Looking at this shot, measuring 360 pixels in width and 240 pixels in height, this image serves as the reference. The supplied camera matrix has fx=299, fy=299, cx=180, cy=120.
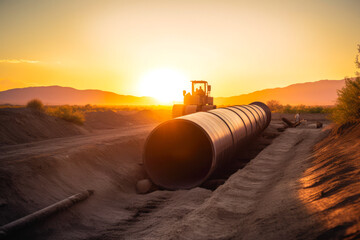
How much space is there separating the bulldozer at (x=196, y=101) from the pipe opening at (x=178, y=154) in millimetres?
7020

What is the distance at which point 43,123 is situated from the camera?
21484 mm

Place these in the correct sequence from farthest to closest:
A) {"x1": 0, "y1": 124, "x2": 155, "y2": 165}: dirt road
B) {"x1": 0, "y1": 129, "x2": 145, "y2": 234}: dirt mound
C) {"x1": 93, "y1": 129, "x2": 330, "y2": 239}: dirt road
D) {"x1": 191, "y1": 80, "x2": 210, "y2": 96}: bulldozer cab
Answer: {"x1": 191, "y1": 80, "x2": 210, "y2": 96}: bulldozer cab, {"x1": 0, "y1": 124, "x2": 155, "y2": 165}: dirt road, {"x1": 0, "y1": 129, "x2": 145, "y2": 234}: dirt mound, {"x1": 93, "y1": 129, "x2": 330, "y2": 239}: dirt road

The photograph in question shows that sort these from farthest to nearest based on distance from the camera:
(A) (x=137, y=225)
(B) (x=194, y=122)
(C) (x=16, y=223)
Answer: (B) (x=194, y=122)
(A) (x=137, y=225)
(C) (x=16, y=223)

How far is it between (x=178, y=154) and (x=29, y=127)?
13.1 metres

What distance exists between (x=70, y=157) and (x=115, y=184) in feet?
6.53

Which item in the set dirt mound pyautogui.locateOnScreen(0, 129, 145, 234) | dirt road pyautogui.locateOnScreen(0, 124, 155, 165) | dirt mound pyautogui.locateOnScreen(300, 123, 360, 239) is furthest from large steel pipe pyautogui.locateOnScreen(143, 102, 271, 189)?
dirt road pyautogui.locateOnScreen(0, 124, 155, 165)

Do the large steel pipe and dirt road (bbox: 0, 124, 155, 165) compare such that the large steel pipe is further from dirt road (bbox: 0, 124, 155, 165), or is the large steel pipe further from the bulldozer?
the bulldozer

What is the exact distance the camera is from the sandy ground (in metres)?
4.93

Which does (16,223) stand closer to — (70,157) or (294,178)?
(70,157)

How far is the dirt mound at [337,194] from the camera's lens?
3.94 m

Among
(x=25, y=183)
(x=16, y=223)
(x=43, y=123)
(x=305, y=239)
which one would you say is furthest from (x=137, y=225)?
(x=43, y=123)

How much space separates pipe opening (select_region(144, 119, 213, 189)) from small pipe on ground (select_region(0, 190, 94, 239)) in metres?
3.00

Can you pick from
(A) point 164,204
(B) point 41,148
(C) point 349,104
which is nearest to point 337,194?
(A) point 164,204

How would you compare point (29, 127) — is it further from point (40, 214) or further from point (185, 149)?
point (40, 214)
